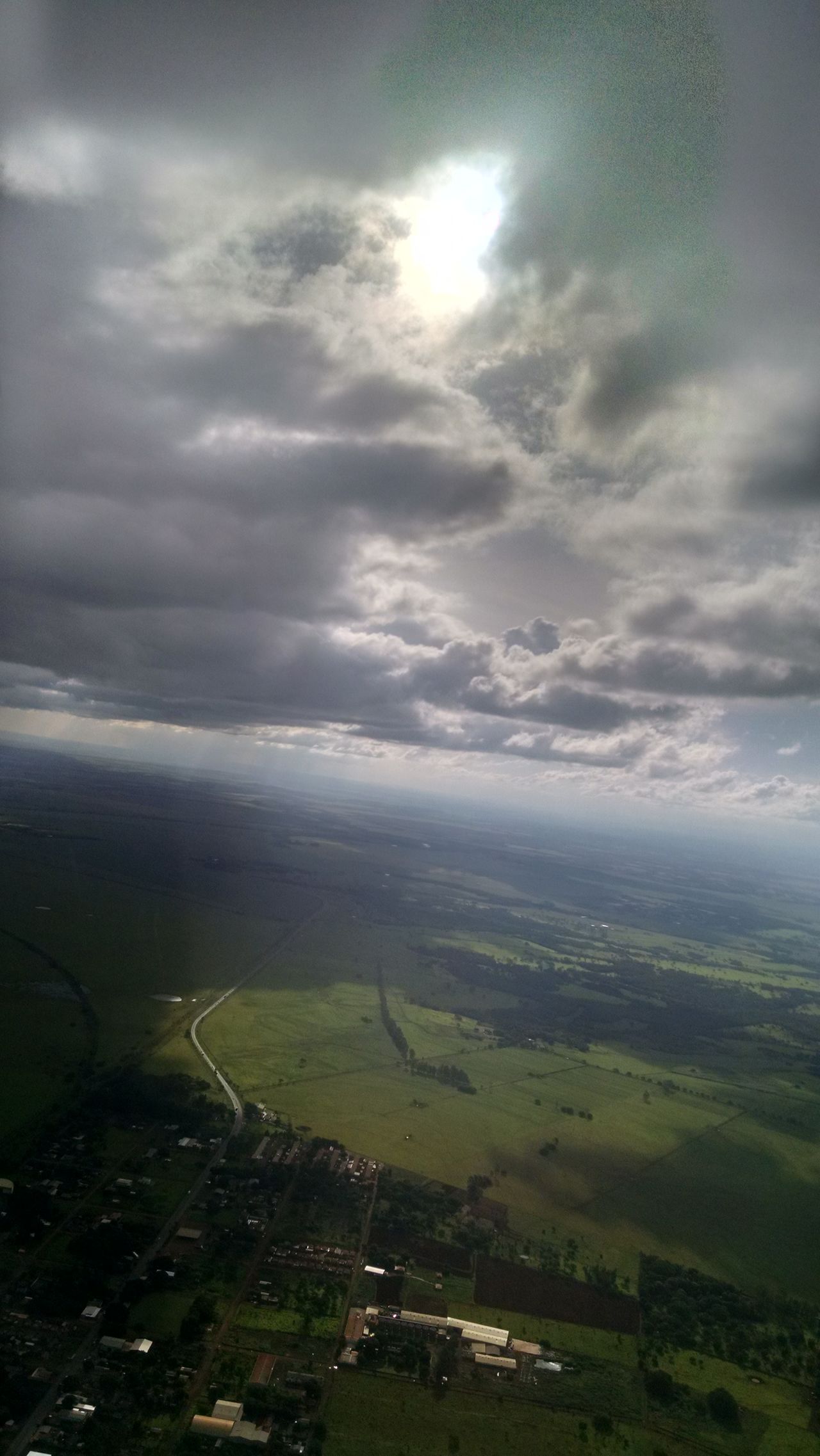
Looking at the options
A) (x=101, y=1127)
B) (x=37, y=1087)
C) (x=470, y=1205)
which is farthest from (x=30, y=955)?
(x=470, y=1205)

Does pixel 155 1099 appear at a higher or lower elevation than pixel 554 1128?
higher

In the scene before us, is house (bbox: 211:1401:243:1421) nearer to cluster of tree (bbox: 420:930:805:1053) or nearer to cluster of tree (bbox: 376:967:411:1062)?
cluster of tree (bbox: 376:967:411:1062)

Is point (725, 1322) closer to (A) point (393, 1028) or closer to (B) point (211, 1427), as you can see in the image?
(B) point (211, 1427)

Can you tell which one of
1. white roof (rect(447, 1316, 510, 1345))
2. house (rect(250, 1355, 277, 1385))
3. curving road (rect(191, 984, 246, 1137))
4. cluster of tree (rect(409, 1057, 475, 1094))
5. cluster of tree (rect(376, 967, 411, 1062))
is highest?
house (rect(250, 1355, 277, 1385))

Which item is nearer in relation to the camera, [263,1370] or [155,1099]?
[263,1370]

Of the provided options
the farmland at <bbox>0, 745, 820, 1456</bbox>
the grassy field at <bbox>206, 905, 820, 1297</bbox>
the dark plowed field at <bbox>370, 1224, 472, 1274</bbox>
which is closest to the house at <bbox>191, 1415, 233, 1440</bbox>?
the farmland at <bbox>0, 745, 820, 1456</bbox>

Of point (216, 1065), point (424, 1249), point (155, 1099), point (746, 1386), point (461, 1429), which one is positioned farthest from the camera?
point (216, 1065)

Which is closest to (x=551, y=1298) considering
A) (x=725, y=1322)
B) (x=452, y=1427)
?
(x=725, y=1322)
